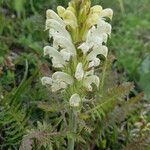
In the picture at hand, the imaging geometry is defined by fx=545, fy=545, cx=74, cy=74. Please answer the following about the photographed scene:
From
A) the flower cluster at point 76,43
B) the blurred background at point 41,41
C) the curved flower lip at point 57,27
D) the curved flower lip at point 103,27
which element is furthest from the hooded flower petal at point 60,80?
the blurred background at point 41,41

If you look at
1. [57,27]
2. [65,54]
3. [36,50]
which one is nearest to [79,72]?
[65,54]

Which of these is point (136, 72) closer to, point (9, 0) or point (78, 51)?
point (9, 0)

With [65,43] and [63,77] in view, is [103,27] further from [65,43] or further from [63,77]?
[63,77]

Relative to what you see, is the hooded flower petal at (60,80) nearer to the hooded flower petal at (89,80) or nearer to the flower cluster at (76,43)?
the flower cluster at (76,43)

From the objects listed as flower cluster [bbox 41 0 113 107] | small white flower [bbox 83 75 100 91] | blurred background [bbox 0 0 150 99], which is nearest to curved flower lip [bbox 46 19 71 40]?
flower cluster [bbox 41 0 113 107]

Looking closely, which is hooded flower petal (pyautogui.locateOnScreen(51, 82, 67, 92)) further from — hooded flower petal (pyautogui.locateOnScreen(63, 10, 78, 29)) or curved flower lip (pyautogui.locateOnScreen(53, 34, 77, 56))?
hooded flower petal (pyautogui.locateOnScreen(63, 10, 78, 29))

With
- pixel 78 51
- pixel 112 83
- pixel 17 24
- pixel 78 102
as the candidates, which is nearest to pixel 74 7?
pixel 78 51
